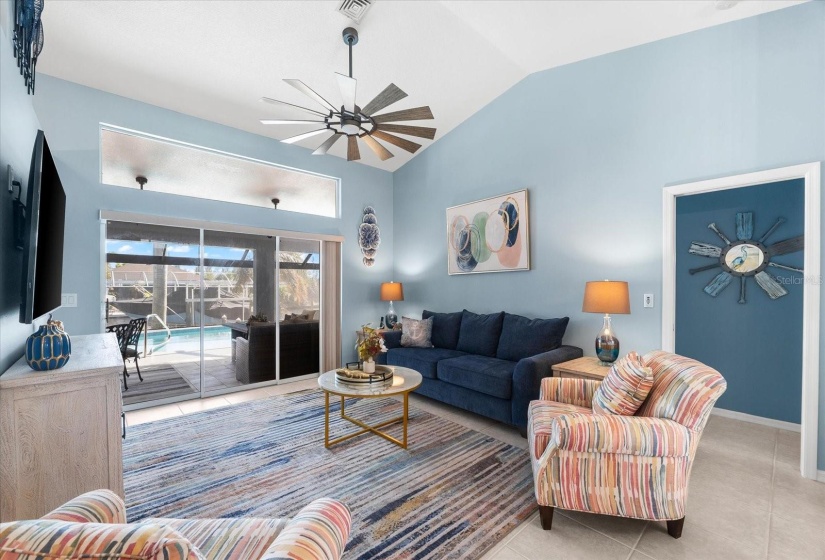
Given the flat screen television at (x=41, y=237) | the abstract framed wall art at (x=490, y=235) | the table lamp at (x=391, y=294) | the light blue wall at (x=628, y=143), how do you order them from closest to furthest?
1. the flat screen television at (x=41, y=237)
2. the light blue wall at (x=628, y=143)
3. the abstract framed wall art at (x=490, y=235)
4. the table lamp at (x=391, y=294)

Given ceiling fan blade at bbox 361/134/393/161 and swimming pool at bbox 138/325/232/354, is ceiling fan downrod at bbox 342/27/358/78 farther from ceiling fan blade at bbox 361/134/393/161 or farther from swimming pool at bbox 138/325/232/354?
swimming pool at bbox 138/325/232/354

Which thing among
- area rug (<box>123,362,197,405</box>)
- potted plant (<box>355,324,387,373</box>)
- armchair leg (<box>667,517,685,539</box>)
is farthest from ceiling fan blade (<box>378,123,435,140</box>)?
area rug (<box>123,362,197,405</box>)

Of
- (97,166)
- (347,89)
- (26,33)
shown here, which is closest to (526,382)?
(347,89)

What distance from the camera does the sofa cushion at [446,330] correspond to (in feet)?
14.6

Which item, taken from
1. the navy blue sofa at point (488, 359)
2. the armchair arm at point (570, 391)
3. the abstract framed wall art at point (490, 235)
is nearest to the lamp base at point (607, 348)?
the navy blue sofa at point (488, 359)

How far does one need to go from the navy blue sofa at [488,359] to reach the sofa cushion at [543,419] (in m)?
0.58

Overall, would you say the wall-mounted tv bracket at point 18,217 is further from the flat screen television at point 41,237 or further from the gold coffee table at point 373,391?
the gold coffee table at point 373,391

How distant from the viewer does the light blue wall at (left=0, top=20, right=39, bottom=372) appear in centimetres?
161

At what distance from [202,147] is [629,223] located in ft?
15.0

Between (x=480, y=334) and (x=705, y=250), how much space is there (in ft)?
7.94

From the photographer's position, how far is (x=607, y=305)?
296 centimetres

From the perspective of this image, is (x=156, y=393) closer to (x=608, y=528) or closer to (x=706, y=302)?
(x=608, y=528)

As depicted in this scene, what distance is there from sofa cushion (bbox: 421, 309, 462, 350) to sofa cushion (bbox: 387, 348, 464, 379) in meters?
0.14

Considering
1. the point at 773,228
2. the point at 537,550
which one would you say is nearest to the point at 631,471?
the point at 537,550
